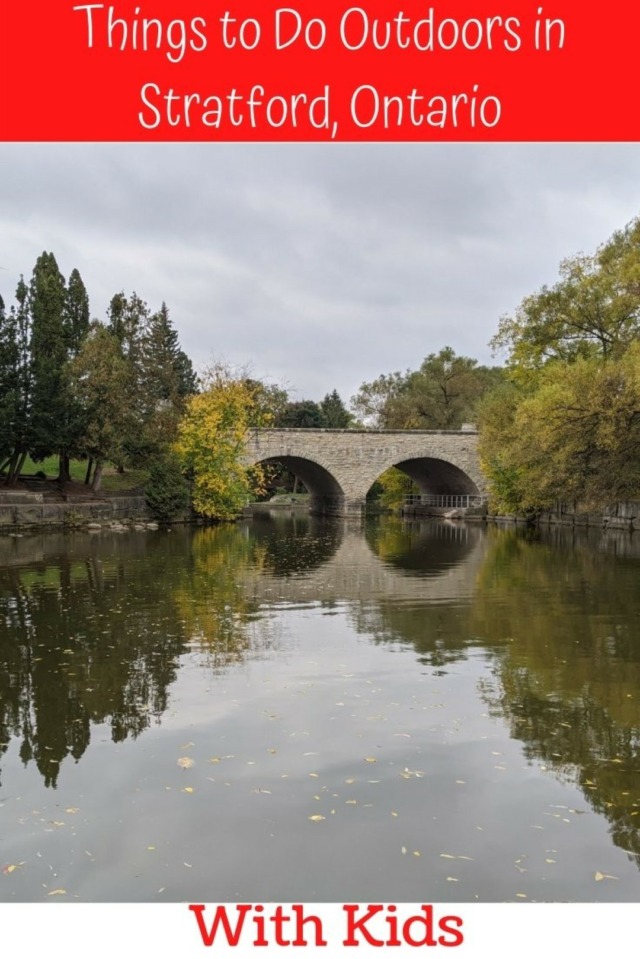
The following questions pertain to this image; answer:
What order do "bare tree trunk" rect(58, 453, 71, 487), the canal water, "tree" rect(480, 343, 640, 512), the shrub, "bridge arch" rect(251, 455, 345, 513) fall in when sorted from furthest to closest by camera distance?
"bridge arch" rect(251, 455, 345, 513)
"bare tree trunk" rect(58, 453, 71, 487)
the shrub
"tree" rect(480, 343, 640, 512)
the canal water

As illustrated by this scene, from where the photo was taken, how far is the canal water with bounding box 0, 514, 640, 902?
168 inches

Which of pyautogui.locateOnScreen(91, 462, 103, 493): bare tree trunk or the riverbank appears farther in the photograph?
pyautogui.locateOnScreen(91, 462, 103, 493): bare tree trunk

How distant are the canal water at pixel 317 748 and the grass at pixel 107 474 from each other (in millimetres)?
25586

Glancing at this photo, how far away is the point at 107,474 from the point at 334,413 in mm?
44182

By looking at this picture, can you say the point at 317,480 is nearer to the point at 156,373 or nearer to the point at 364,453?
the point at 364,453

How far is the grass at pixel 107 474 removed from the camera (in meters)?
38.9

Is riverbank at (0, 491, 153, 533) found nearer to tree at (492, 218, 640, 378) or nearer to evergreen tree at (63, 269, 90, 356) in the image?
evergreen tree at (63, 269, 90, 356)

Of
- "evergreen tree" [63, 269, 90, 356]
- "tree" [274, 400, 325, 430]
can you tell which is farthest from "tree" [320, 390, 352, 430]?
"evergreen tree" [63, 269, 90, 356]

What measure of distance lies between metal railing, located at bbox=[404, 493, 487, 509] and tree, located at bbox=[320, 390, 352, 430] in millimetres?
19948

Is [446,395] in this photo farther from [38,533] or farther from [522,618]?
[522,618]

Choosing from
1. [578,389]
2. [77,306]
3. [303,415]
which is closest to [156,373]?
[77,306]

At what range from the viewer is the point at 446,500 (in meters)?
54.8

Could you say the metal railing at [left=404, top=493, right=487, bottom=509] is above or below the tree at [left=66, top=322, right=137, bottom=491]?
below

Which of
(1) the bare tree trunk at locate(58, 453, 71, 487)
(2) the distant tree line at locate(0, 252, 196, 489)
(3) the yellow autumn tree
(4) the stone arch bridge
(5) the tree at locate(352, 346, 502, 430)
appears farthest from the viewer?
(5) the tree at locate(352, 346, 502, 430)
